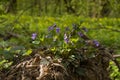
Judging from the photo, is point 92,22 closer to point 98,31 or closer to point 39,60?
point 98,31

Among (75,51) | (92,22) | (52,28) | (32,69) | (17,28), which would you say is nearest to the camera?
(32,69)

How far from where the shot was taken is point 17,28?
10.5 m

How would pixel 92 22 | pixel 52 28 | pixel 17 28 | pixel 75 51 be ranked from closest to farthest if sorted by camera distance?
pixel 75 51 < pixel 52 28 < pixel 17 28 < pixel 92 22

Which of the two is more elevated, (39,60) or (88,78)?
(39,60)

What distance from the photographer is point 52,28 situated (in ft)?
13.8

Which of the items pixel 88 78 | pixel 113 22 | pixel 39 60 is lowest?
pixel 113 22

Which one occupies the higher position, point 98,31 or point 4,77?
point 4,77

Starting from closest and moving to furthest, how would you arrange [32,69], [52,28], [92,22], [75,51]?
[32,69] → [75,51] → [52,28] → [92,22]

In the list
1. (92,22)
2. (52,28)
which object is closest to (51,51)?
(52,28)

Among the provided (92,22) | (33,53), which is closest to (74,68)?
(33,53)

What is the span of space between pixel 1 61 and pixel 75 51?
78 centimetres

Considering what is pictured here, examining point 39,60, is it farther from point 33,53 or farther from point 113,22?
point 113,22

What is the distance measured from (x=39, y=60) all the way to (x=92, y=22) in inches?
357

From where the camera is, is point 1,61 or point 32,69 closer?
point 32,69
